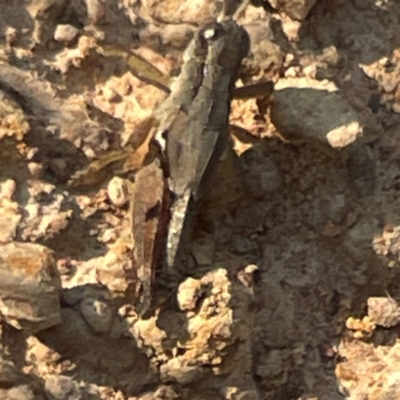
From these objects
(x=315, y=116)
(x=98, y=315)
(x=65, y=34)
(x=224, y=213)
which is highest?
(x=65, y=34)

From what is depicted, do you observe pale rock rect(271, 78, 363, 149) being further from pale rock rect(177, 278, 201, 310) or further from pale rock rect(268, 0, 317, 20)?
pale rock rect(177, 278, 201, 310)

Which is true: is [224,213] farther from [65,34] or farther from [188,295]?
[65,34]

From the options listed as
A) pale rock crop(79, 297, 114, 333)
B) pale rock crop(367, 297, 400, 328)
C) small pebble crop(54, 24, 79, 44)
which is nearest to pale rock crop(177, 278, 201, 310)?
pale rock crop(79, 297, 114, 333)

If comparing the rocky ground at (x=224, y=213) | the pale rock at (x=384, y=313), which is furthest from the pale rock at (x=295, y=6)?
the pale rock at (x=384, y=313)

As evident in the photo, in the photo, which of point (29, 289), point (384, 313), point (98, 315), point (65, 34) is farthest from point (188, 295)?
point (65, 34)

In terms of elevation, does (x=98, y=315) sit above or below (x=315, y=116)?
below

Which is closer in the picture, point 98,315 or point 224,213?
point 98,315

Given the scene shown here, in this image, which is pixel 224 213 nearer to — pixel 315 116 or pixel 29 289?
pixel 315 116

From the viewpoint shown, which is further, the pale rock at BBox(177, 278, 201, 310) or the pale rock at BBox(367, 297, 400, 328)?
the pale rock at BBox(367, 297, 400, 328)

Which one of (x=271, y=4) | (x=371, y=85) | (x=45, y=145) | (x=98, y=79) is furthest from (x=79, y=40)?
(x=371, y=85)
